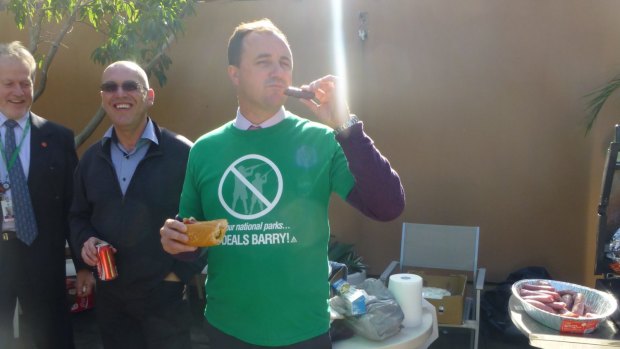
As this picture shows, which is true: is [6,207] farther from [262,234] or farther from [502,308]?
[502,308]

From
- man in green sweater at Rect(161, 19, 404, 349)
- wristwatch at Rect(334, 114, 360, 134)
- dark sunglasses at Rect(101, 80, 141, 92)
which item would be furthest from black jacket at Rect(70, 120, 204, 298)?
wristwatch at Rect(334, 114, 360, 134)

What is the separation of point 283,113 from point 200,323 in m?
3.44

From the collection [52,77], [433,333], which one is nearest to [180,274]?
[433,333]

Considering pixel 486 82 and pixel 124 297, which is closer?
pixel 124 297

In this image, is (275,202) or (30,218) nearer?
(275,202)

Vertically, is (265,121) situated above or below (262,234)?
above

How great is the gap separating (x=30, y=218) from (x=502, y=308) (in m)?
3.63

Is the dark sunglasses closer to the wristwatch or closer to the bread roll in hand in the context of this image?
the bread roll in hand

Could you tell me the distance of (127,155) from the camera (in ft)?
8.78

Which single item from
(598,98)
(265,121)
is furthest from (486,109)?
(265,121)

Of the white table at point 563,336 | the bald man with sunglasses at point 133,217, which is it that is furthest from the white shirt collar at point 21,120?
the white table at point 563,336

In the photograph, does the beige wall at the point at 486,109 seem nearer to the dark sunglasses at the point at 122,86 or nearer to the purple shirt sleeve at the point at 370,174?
the dark sunglasses at the point at 122,86

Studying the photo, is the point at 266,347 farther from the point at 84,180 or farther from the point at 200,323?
the point at 200,323

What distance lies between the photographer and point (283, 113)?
1919 millimetres
